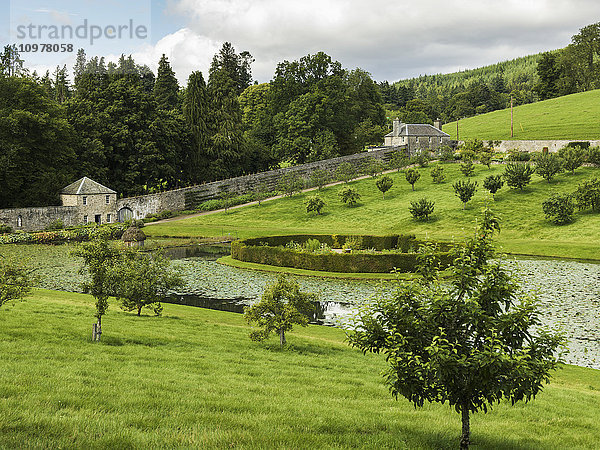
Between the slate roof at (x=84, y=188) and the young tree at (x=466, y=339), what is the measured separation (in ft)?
190

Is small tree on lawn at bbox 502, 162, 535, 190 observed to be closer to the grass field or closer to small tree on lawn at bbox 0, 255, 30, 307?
the grass field

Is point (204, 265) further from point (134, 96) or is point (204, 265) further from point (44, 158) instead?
point (134, 96)

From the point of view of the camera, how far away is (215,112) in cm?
7575

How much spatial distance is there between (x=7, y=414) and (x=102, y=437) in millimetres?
1624

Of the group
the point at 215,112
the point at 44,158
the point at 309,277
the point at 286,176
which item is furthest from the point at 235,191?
the point at 309,277

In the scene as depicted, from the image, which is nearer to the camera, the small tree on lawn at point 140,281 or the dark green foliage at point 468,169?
the small tree on lawn at point 140,281

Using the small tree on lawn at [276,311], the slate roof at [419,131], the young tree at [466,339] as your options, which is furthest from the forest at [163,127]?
the young tree at [466,339]

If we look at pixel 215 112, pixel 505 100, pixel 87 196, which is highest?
pixel 505 100

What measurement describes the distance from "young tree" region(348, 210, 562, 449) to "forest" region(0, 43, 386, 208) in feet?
189

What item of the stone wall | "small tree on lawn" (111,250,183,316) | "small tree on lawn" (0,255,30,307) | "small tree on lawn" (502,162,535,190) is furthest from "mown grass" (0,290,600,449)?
"small tree on lawn" (502,162,535,190)

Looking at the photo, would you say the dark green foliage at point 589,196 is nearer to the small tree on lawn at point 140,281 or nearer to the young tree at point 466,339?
the small tree on lawn at point 140,281

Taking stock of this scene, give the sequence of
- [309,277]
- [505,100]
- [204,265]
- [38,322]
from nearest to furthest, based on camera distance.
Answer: [38,322] < [309,277] < [204,265] < [505,100]

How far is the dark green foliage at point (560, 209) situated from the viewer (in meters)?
45.5

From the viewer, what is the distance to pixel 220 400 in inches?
372
